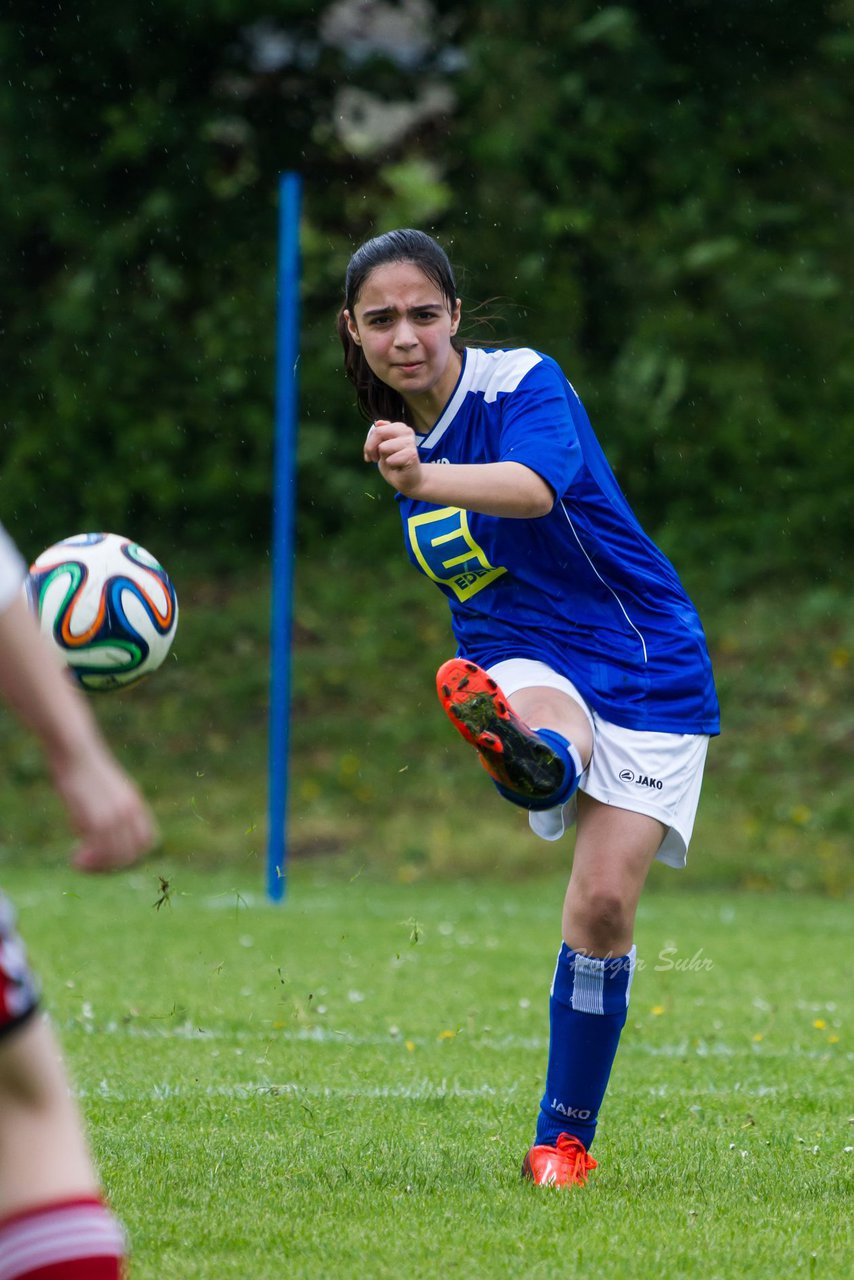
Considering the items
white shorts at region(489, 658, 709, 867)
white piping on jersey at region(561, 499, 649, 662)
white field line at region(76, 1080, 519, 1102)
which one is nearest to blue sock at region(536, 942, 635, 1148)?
white shorts at region(489, 658, 709, 867)

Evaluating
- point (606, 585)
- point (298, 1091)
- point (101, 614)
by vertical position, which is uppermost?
point (606, 585)

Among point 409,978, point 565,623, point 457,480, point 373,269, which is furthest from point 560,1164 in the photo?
point 409,978

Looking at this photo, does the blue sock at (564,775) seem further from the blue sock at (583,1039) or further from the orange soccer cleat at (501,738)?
the blue sock at (583,1039)

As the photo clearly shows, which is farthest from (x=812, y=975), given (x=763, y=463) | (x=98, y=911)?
(x=763, y=463)

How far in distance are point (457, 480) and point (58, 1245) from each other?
6.11 feet

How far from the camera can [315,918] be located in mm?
9523

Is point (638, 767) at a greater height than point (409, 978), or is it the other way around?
point (638, 767)

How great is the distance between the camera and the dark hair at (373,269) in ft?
12.7

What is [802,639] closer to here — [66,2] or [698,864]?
[698,864]

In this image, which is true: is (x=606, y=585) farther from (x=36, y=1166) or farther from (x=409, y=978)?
(x=409, y=978)

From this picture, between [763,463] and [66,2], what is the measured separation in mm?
7232

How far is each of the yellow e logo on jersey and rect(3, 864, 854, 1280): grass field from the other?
95 cm

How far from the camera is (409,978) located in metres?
7.46

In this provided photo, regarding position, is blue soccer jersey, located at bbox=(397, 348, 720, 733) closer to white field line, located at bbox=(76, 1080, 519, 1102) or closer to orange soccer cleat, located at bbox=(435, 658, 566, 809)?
orange soccer cleat, located at bbox=(435, 658, 566, 809)
